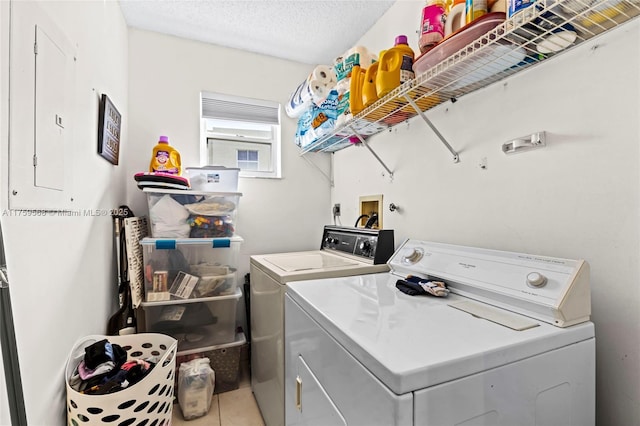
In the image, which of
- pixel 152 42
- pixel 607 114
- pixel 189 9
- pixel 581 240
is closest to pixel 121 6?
pixel 152 42

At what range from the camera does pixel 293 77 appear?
2.65 metres

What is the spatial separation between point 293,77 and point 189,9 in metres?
0.96

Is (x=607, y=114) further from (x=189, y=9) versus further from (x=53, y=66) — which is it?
(x=189, y=9)

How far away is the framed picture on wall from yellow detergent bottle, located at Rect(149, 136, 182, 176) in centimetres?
26

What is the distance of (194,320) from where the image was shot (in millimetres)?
2020

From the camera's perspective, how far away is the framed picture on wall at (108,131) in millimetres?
1500

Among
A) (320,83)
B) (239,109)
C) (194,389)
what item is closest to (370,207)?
(320,83)

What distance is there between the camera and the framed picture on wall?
150 cm

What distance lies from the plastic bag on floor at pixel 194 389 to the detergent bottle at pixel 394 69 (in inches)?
76.8

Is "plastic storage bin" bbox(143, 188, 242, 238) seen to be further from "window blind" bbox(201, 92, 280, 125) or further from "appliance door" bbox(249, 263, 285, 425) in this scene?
"window blind" bbox(201, 92, 280, 125)

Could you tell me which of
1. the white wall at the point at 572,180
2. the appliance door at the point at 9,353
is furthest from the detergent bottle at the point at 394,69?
the appliance door at the point at 9,353

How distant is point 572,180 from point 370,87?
957 mm

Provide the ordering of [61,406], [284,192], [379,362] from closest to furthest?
[379,362], [61,406], [284,192]

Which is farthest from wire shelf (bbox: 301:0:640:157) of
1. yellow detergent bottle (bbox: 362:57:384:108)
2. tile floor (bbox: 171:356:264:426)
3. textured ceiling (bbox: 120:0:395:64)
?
tile floor (bbox: 171:356:264:426)
